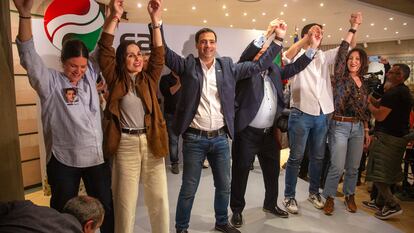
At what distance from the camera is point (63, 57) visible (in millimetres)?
1669

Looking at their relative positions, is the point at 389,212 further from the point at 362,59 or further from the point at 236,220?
the point at 236,220

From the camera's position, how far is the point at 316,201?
2.87 metres

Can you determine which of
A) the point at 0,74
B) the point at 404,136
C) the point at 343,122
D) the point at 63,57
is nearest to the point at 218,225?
the point at 343,122

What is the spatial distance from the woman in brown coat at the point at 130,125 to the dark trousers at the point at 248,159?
73 cm

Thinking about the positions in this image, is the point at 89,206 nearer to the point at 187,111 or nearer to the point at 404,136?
the point at 187,111

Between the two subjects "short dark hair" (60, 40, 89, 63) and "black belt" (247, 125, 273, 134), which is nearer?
"short dark hair" (60, 40, 89, 63)

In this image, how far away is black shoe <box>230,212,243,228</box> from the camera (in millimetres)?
2457

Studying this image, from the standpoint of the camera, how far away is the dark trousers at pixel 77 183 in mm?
1644

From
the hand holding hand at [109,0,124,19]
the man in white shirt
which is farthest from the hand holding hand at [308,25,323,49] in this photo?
the hand holding hand at [109,0,124,19]

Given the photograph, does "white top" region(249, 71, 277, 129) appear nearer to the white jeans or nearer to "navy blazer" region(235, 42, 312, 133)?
"navy blazer" region(235, 42, 312, 133)

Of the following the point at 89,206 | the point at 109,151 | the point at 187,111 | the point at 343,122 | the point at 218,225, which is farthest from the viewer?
the point at 343,122

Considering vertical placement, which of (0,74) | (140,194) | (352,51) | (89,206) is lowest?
(140,194)

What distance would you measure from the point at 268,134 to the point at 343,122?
2.45 ft

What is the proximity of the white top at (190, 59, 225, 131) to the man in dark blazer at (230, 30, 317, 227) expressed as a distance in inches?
11.9
